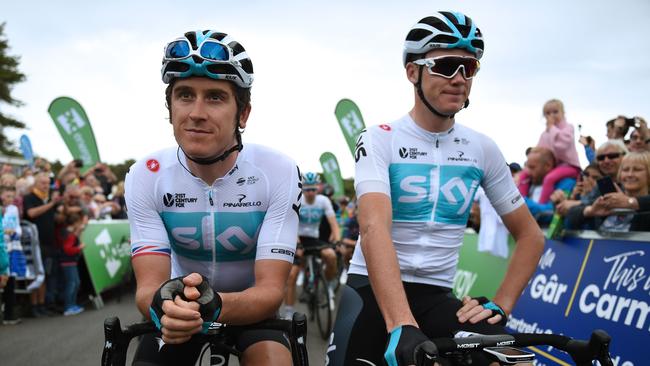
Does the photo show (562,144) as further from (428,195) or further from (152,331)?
(152,331)

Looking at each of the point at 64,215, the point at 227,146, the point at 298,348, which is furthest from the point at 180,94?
the point at 64,215

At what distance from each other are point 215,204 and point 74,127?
17.5m

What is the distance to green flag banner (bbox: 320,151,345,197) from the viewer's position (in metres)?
37.3

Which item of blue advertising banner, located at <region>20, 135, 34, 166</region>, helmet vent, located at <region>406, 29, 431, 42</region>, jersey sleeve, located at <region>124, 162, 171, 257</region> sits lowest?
blue advertising banner, located at <region>20, 135, 34, 166</region>

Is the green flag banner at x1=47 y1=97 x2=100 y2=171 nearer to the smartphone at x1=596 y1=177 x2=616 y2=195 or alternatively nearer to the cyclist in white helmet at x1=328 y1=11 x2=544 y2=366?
the smartphone at x1=596 y1=177 x2=616 y2=195

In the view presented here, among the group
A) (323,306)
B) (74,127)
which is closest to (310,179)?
(323,306)

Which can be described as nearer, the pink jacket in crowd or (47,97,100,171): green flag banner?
the pink jacket in crowd

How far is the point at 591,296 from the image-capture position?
15.3ft

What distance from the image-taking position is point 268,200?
2795 millimetres

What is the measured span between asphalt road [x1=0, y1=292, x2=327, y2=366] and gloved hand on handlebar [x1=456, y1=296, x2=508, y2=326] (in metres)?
4.48

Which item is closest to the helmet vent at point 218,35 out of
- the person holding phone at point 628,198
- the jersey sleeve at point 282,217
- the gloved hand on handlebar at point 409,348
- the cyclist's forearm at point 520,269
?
the jersey sleeve at point 282,217

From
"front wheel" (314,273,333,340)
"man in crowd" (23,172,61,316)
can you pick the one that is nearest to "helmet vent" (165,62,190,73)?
"front wheel" (314,273,333,340)

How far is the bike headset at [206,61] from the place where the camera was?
2.50 metres

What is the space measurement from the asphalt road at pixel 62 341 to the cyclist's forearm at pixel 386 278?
4.47m
